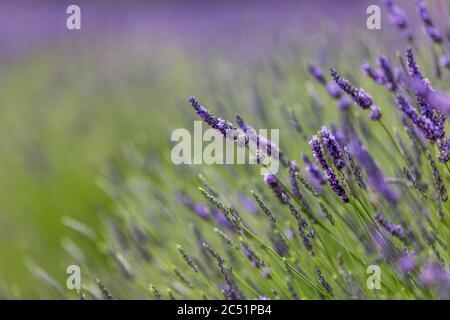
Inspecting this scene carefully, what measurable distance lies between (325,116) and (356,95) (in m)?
1.05

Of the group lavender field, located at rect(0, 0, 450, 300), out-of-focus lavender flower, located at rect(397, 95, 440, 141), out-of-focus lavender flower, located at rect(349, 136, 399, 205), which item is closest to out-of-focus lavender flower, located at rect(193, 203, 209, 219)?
lavender field, located at rect(0, 0, 450, 300)

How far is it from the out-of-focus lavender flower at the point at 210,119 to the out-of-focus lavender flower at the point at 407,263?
0.45 m

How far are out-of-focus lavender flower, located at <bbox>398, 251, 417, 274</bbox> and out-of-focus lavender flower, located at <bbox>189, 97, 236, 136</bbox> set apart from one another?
45cm

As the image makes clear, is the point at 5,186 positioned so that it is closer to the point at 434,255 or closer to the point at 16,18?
the point at 434,255

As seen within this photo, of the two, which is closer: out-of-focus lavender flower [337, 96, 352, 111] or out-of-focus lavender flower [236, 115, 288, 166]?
out-of-focus lavender flower [236, 115, 288, 166]

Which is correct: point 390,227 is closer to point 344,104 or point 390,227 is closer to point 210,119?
point 210,119

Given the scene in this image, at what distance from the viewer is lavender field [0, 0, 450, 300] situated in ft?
4.14

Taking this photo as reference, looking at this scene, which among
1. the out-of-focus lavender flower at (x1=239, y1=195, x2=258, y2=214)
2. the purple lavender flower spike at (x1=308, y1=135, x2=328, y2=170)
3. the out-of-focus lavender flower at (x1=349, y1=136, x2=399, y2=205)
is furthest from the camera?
the out-of-focus lavender flower at (x1=239, y1=195, x2=258, y2=214)

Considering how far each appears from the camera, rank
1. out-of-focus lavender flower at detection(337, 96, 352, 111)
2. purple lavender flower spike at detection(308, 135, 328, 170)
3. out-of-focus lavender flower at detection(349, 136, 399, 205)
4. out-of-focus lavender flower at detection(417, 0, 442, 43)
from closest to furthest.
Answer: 1. purple lavender flower spike at detection(308, 135, 328, 170)
2. out-of-focus lavender flower at detection(349, 136, 399, 205)
3. out-of-focus lavender flower at detection(417, 0, 442, 43)
4. out-of-focus lavender flower at detection(337, 96, 352, 111)

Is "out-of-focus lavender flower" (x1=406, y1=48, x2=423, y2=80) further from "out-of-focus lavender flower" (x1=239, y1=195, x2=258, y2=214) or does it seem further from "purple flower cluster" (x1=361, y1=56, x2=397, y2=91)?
"out-of-focus lavender flower" (x1=239, y1=195, x2=258, y2=214)

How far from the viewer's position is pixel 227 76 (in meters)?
3.54

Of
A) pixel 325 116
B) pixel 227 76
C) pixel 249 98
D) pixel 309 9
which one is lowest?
pixel 325 116

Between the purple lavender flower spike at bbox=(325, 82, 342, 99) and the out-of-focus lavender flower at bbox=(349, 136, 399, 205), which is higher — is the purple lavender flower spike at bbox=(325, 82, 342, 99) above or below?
above
